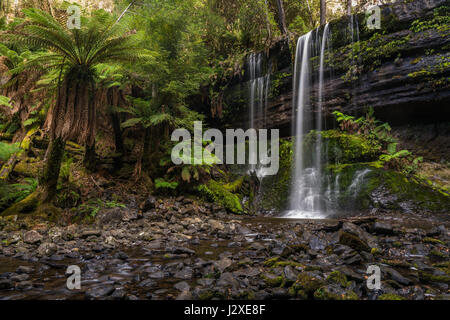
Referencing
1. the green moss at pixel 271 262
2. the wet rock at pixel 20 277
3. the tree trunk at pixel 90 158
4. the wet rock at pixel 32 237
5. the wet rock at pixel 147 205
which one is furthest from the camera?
the tree trunk at pixel 90 158

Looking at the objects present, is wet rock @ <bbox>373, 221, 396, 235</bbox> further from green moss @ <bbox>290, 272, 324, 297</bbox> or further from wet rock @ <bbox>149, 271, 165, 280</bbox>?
wet rock @ <bbox>149, 271, 165, 280</bbox>

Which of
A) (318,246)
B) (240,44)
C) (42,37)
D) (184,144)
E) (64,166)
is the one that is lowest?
(318,246)

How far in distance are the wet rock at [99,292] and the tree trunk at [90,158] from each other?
5291 mm

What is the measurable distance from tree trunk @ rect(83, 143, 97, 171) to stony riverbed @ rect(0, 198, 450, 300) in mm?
2042

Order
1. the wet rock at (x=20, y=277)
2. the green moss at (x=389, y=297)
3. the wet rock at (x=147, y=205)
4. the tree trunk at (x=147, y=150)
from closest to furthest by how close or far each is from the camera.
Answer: the green moss at (x=389, y=297) → the wet rock at (x=20, y=277) → the wet rock at (x=147, y=205) → the tree trunk at (x=147, y=150)

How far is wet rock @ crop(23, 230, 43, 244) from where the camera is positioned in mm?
3818

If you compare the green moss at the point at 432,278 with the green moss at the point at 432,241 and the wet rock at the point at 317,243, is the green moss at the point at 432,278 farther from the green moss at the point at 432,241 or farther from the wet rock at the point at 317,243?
the green moss at the point at 432,241

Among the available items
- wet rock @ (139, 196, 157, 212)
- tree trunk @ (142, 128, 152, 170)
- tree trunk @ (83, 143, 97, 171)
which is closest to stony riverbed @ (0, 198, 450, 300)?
wet rock @ (139, 196, 157, 212)

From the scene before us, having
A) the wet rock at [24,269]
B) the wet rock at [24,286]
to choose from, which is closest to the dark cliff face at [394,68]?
the wet rock at [24,269]

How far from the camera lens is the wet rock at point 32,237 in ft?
12.5

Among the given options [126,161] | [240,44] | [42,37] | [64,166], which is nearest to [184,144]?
[126,161]

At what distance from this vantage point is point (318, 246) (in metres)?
3.61
